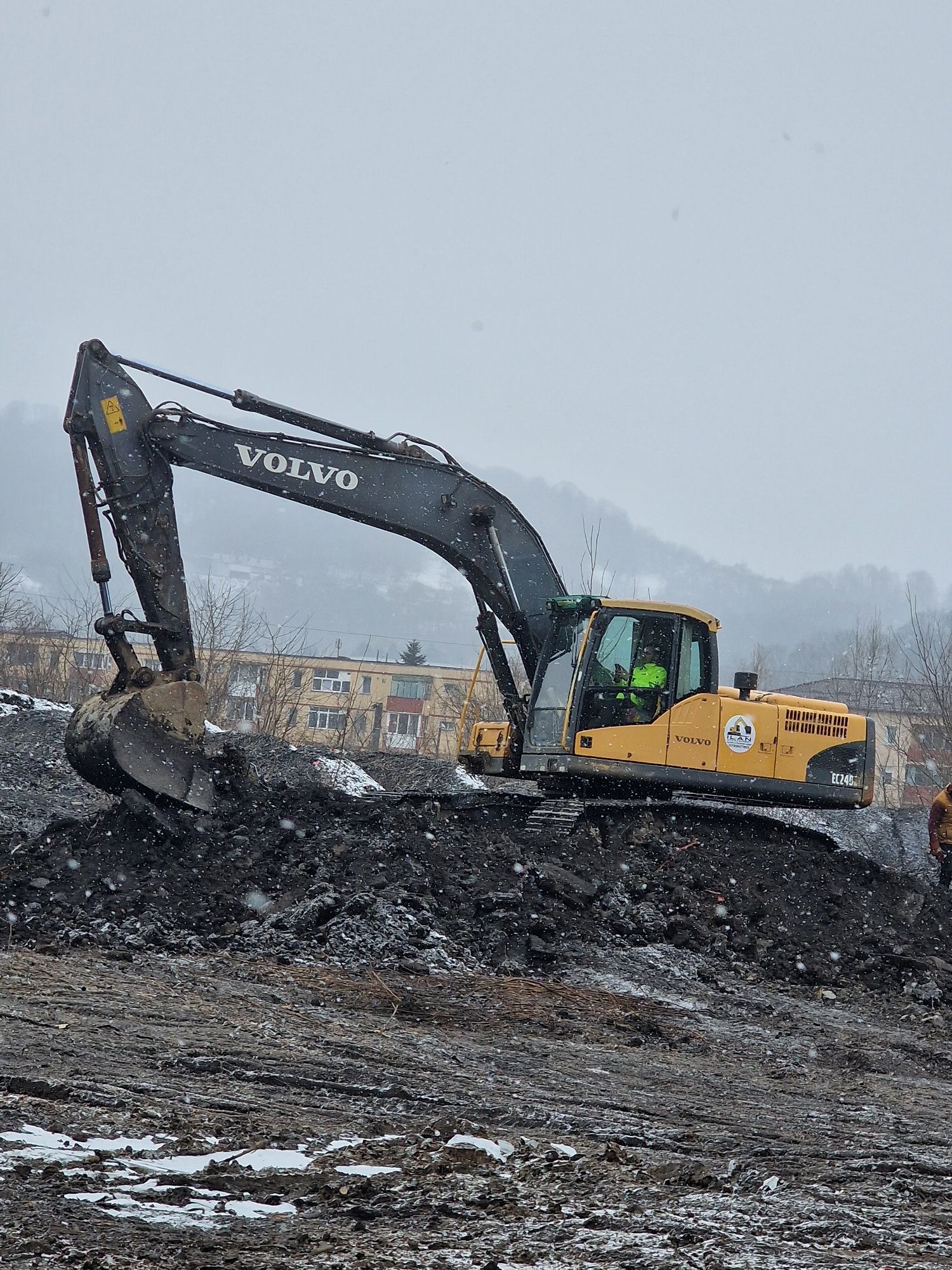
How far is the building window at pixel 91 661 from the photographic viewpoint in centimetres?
3869

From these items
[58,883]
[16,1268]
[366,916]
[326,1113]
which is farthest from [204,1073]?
[58,883]

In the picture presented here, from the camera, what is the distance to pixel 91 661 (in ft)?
170

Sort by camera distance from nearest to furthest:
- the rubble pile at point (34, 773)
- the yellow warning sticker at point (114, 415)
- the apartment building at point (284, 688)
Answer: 1. the yellow warning sticker at point (114, 415)
2. the rubble pile at point (34, 773)
3. the apartment building at point (284, 688)

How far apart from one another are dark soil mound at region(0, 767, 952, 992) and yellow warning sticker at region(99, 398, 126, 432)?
3144 mm

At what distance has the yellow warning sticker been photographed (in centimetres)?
1020

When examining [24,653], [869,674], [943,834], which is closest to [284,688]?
[24,653]

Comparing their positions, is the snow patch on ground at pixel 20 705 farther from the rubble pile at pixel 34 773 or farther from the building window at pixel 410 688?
the building window at pixel 410 688

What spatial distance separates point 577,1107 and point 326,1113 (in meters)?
1.09

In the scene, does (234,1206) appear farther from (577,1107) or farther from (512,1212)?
(577,1107)

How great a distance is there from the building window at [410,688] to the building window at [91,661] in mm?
17996

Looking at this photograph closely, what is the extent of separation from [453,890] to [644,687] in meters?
3.04

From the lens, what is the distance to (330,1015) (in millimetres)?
6484

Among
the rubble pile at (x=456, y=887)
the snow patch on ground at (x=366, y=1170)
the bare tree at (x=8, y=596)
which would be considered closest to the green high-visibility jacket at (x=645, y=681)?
the rubble pile at (x=456, y=887)

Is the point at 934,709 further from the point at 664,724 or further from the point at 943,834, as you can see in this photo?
the point at 664,724
